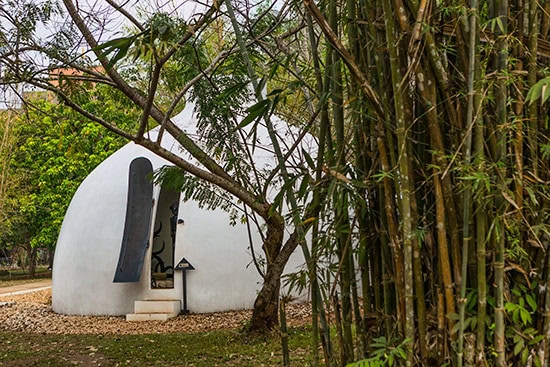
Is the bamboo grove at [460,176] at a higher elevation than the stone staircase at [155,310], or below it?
higher

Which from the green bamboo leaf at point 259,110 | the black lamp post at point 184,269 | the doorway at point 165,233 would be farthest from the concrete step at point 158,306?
the green bamboo leaf at point 259,110

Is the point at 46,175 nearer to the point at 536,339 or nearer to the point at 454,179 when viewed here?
the point at 454,179

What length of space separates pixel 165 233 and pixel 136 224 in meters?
1.44

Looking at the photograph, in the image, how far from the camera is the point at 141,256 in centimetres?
1036

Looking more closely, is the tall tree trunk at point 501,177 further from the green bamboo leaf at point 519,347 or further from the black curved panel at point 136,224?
the black curved panel at point 136,224

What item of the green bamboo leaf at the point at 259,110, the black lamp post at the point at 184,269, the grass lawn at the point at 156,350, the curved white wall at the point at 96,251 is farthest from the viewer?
the curved white wall at the point at 96,251

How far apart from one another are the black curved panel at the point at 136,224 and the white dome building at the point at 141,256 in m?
0.02

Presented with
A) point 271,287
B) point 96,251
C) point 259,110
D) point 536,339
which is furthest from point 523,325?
point 96,251

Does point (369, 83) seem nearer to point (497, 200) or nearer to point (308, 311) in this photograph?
point (497, 200)

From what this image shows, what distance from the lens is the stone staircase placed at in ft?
32.9

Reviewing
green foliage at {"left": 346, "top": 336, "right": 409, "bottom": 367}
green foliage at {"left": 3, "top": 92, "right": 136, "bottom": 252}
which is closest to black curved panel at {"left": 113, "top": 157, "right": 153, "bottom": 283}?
green foliage at {"left": 3, "top": 92, "right": 136, "bottom": 252}

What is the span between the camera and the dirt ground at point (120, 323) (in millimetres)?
9023

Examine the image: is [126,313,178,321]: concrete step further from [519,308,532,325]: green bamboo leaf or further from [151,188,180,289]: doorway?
[519,308,532,325]: green bamboo leaf

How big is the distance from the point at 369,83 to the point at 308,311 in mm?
8443
